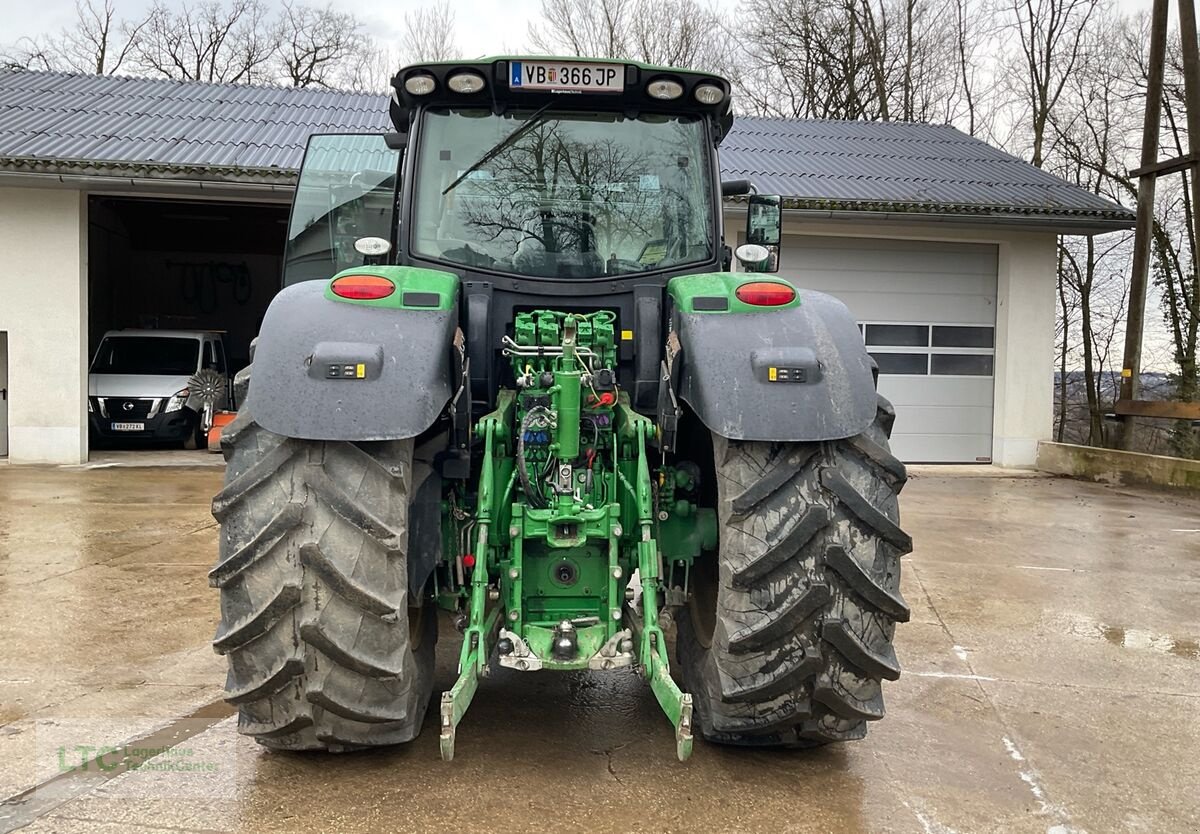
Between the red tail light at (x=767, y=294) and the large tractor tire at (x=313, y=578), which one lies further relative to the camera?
the red tail light at (x=767, y=294)

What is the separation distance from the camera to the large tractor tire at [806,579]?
3.14 meters

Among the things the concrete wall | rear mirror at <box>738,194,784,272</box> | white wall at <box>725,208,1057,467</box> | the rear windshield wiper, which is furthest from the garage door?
the rear windshield wiper

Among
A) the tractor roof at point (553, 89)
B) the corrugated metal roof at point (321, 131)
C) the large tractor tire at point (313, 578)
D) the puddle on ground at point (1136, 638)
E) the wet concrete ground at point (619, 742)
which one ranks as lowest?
the puddle on ground at point (1136, 638)

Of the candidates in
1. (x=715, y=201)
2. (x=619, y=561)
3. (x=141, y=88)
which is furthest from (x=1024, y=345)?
(x=141, y=88)

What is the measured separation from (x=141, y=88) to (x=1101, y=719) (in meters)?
16.6

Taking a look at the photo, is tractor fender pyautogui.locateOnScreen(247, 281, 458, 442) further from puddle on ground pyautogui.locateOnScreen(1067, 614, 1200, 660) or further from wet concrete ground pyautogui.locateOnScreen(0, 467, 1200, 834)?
puddle on ground pyautogui.locateOnScreen(1067, 614, 1200, 660)

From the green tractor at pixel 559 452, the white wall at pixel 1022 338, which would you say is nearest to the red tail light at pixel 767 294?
the green tractor at pixel 559 452

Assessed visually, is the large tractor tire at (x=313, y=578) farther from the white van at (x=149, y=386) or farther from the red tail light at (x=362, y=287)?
the white van at (x=149, y=386)

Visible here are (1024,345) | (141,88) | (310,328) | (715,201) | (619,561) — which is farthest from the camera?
(141,88)

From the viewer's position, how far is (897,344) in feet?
47.3

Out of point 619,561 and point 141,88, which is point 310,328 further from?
point 141,88

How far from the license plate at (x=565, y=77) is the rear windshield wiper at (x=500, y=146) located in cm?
16

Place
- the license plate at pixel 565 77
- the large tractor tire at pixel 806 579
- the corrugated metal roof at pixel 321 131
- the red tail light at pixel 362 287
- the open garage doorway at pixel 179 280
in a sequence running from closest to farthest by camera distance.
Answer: the large tractor tire at pixel 806 579
the red tail light at pixel 362 287
the license plate at pixel 565 77
the corrugated metal roof at pixel 321 131
the open garage doorway at pixel 179 280

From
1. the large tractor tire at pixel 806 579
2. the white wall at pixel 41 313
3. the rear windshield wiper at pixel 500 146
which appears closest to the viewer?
the large tractor tire at pixel 806 579
